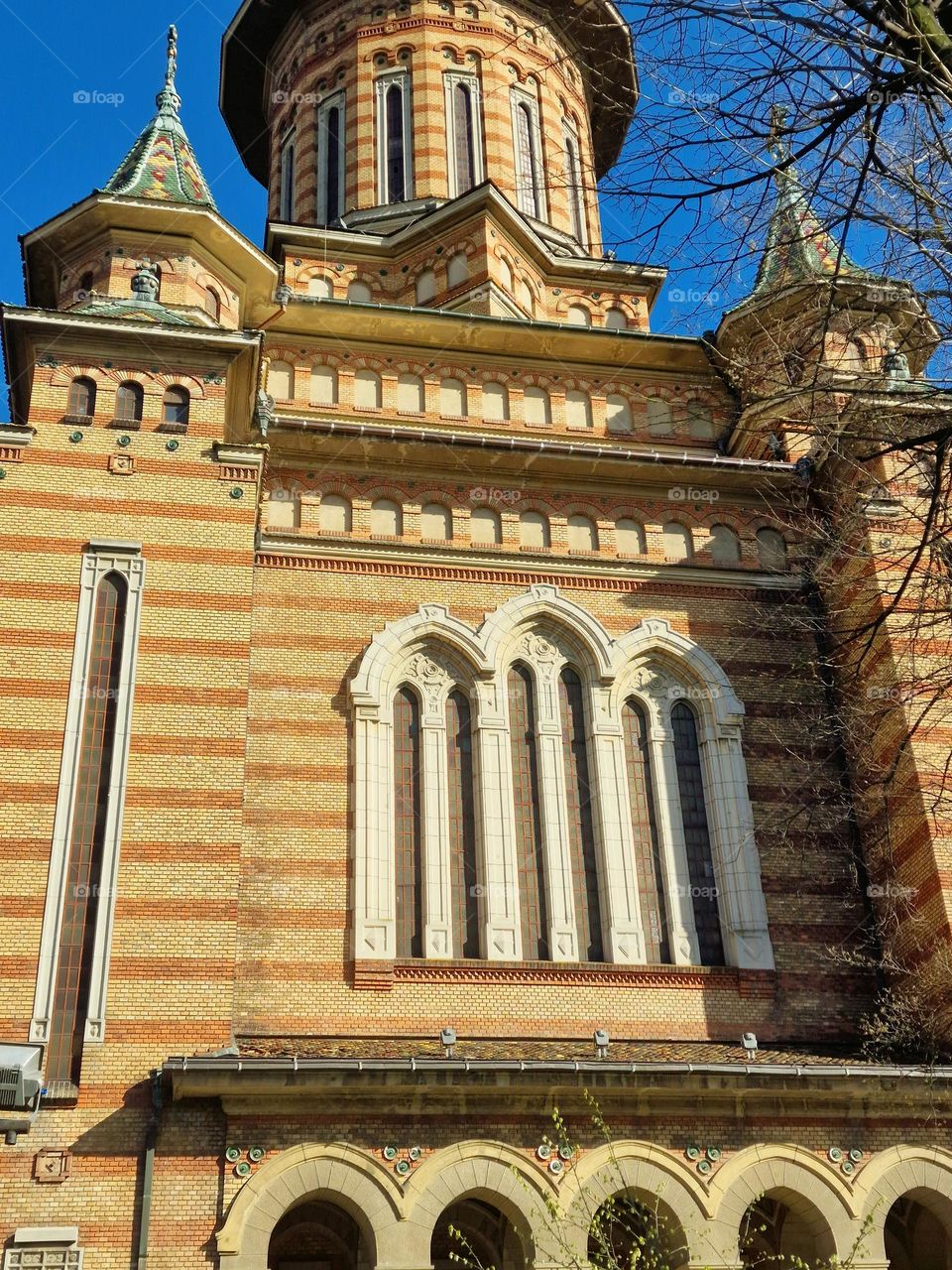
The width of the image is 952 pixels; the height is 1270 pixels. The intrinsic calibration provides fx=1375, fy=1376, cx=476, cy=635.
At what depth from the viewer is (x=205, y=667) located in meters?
17.0

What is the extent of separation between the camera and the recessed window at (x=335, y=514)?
784 inches

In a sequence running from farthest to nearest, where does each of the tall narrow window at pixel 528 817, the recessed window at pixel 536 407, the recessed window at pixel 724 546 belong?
1. the recessed window at pixel 536 407
2. the recessed window at pixel 724 546
3. the tall narrow window at pixel 528 817

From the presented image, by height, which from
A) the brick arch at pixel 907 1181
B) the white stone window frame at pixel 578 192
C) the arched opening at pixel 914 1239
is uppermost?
the white stone window frame at pixel 578 192

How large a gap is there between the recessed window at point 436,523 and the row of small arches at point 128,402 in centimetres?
375

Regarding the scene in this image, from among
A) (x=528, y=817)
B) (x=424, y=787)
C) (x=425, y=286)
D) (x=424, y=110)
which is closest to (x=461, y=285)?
Answer: (x=425, y=286)

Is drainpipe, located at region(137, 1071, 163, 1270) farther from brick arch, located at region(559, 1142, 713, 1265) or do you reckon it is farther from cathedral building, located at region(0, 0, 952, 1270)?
brick arch, located at region(559, 1142, 713, 1265)

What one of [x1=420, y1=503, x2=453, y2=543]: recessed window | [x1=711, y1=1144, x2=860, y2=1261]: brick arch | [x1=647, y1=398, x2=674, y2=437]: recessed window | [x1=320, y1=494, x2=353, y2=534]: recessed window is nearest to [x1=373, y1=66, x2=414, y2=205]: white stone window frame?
[x1=647, y1=398, x2=674, y2=437]: recessed window

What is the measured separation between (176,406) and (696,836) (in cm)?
928

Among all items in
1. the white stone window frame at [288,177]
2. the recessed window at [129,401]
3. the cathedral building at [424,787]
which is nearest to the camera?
the cathedral building at [424,787]

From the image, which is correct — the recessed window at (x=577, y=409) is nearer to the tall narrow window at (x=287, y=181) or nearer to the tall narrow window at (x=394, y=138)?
the tall narrow window at (x=394, y=138)

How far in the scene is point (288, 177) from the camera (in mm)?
31578

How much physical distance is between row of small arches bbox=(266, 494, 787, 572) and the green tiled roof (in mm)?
5829

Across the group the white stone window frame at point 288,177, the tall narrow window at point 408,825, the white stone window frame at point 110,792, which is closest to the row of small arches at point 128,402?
the white stone window frame at point 110,792

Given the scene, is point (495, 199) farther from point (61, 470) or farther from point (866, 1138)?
point (866, 1138)
